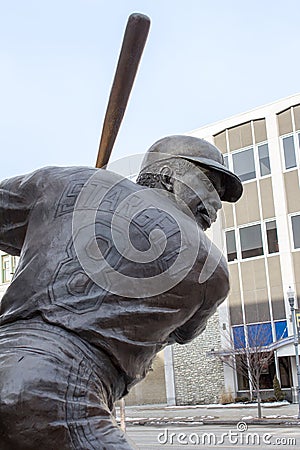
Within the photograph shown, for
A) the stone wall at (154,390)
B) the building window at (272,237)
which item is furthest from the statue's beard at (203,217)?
the stone wall at (154,390)

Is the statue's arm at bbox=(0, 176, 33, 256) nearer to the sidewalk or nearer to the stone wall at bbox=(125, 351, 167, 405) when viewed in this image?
the sidewalk

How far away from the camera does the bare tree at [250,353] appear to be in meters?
27.9

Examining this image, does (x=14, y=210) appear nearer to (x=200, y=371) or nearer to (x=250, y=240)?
(x=250, y=240)

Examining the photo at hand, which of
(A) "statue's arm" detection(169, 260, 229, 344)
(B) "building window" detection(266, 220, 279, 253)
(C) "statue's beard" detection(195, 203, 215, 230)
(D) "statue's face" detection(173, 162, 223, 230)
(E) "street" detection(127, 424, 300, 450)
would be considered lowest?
(E) "street" detection(127, 424, 300, 450)

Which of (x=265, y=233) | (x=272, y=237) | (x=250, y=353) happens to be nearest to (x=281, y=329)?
(x=250, y=353)

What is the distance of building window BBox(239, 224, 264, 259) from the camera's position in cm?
3097

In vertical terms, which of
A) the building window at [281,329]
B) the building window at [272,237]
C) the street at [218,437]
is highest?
the building window at [272,237]

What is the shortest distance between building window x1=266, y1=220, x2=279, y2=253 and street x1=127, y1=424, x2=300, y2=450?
1034cm

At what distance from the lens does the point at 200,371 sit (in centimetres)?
3275

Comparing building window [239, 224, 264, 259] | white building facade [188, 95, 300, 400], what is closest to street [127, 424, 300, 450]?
white building facade [188, 95, 300, 400]

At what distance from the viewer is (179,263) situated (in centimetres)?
190

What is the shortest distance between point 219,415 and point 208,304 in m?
25.1

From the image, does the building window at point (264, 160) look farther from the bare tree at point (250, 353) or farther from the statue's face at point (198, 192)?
the statue's face at point (198, 192)

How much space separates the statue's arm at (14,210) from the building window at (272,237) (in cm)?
2858
